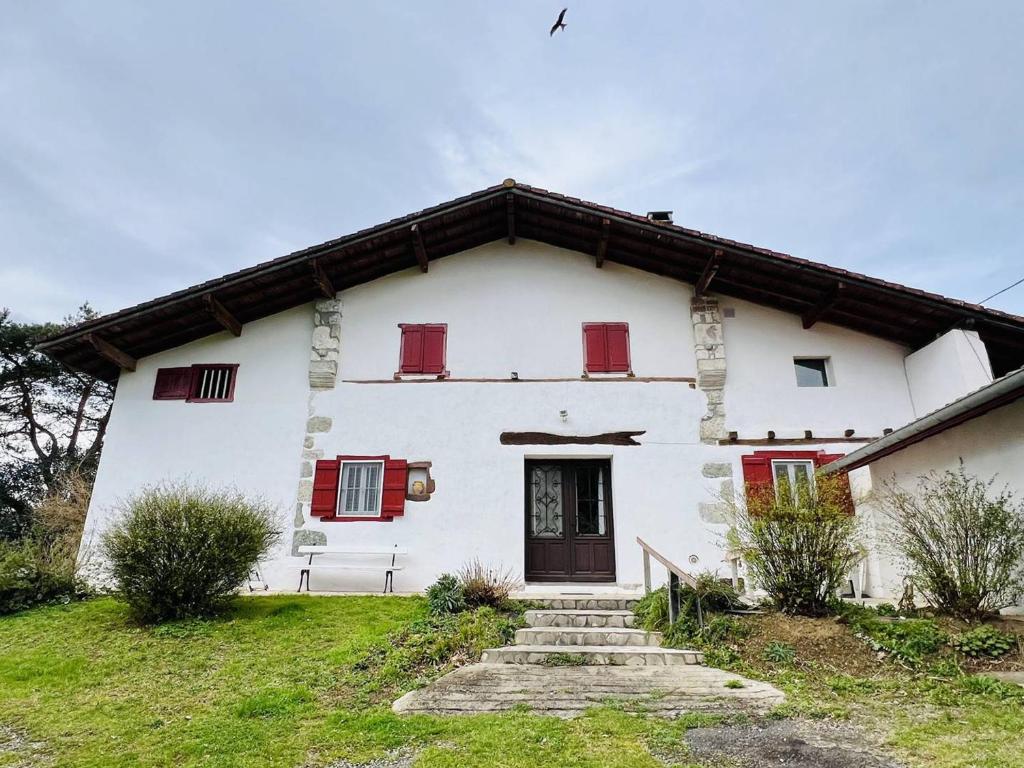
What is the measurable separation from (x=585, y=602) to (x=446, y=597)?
166 cm

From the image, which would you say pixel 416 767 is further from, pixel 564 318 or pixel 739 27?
pixel 739 27

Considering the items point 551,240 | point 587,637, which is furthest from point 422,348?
point 587,637

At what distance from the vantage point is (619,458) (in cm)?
909

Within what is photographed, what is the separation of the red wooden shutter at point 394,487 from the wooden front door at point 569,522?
74.7 inches

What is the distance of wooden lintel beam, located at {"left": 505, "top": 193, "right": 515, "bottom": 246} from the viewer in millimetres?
9547

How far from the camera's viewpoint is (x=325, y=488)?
9.02m

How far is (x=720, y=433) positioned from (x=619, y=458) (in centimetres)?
162

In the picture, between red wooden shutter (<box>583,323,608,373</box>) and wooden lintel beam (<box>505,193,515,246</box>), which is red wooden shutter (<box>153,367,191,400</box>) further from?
red wooden shutter (<box>583,323,608,373</box>)

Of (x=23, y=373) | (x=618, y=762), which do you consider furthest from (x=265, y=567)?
(x=23, y=373)

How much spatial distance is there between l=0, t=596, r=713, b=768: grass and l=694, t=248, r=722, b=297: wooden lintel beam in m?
6.17

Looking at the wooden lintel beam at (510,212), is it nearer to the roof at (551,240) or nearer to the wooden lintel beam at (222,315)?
the roof at (551,240)

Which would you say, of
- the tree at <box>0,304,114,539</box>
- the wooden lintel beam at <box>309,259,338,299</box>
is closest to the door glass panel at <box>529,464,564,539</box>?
the wooden lintel beam at <box>309,259,338,299</box>

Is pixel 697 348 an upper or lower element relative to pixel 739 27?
lower

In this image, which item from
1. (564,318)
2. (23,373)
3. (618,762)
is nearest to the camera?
(618,762)
